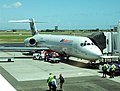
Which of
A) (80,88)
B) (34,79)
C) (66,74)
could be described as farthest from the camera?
(66,74)

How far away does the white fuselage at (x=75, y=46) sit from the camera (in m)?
27.1

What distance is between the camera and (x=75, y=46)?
97.8ft

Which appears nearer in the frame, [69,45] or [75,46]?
[75,46]

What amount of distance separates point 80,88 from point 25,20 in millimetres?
34379

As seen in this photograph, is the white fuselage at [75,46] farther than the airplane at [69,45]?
No

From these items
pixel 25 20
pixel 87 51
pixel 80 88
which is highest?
pixel 25 20

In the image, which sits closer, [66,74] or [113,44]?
[66,74]

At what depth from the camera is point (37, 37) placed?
45.0 meters

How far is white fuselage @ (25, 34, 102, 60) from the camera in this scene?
1068 inches

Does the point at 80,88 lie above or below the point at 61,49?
below

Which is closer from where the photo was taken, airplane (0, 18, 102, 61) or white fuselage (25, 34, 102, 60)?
white fuselage (25, 34, 102, 60)

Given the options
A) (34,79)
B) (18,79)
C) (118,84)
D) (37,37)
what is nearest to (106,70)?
(118,84)

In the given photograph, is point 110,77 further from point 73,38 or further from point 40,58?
point 40,58

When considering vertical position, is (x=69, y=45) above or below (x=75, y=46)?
above
